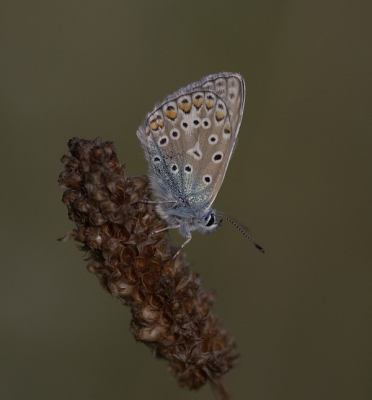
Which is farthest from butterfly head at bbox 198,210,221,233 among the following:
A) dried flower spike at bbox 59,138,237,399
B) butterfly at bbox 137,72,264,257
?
dried flower spike at bbox 59,138,237,399

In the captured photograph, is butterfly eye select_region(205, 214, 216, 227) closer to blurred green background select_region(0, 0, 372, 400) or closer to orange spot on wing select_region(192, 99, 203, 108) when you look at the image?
orange spot on wing select_region(192, 99, 203, 108)

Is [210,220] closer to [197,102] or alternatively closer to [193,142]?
[193,142]

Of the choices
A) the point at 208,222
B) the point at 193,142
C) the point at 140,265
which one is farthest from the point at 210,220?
the point at 140,265

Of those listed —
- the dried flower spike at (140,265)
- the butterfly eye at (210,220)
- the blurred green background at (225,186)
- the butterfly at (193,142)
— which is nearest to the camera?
the dried flower spike at (140,265)

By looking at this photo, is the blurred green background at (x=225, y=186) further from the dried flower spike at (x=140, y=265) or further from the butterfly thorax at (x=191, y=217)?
the dried flower spike at (x=140, y=265)

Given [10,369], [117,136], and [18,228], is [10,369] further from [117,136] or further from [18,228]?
[117,136]

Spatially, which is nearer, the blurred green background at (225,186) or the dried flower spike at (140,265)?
the dried flower spike at (140,265)

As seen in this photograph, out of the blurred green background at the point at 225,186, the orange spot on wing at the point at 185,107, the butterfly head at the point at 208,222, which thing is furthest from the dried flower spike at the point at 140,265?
the blurred green background at the point at 225,186
